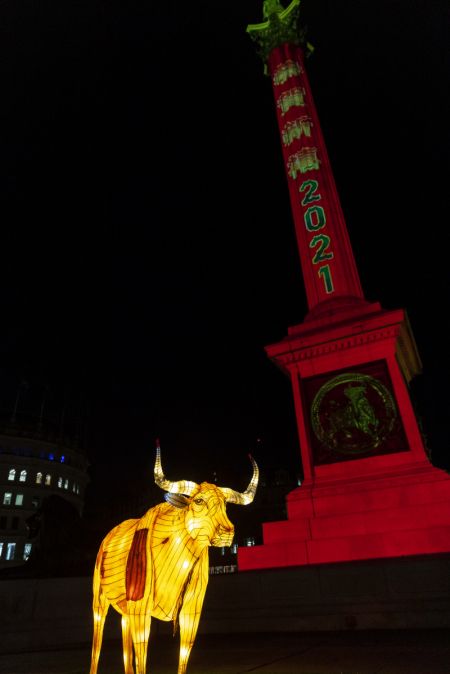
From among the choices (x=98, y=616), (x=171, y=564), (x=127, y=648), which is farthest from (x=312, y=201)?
(x=127, y=648)

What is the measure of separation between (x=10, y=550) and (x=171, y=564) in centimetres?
6771

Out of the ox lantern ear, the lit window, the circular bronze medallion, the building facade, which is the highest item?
the building facade

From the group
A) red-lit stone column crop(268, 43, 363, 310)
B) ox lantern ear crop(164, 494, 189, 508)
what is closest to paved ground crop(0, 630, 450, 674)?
ox lantern ear crop(164, 494, 189, 508)

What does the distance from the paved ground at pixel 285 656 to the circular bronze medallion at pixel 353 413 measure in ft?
18.2

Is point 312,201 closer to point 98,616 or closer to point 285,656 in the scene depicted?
point 285,656

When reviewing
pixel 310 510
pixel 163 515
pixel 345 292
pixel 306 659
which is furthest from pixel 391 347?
pixel 163 515

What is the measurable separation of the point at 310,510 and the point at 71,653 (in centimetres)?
688

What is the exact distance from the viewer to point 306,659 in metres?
5.64

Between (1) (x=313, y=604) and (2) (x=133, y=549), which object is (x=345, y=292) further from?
(2) (x=133, y=549)

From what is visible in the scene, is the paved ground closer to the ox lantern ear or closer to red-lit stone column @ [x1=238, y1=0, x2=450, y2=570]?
the ox lantern ear

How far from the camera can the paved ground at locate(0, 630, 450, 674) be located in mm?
5035

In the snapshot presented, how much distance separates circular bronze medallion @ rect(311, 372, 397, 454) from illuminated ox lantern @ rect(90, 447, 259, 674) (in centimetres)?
888

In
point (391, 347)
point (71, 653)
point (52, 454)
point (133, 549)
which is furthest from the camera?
point (52, 454)

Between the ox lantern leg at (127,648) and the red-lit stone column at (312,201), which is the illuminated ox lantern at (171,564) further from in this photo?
the red-lit stone column at (312,201)
